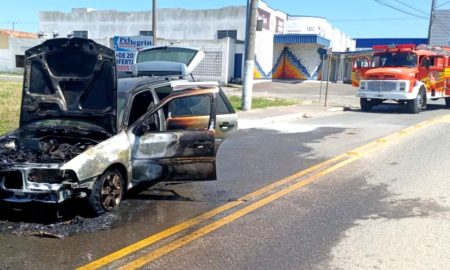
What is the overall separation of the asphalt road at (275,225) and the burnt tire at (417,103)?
11.1 meters

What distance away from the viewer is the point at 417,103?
63.0 ft

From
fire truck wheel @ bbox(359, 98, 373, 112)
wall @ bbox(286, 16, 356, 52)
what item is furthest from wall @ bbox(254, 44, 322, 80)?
fire truck wheel @ bbox(359, 98, 373, 112)

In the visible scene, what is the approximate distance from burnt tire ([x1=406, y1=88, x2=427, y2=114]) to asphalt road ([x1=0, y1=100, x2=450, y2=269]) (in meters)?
11.1

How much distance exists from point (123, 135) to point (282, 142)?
5.93 metres

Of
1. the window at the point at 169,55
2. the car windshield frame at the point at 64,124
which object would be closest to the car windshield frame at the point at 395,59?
the window at the point at 169,55

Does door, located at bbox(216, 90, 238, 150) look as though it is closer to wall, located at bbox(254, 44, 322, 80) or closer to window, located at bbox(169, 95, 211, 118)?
window, located at bbox(169, 95, 211, 118)

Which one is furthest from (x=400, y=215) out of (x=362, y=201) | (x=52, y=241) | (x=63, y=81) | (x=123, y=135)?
(x=63, y=81)

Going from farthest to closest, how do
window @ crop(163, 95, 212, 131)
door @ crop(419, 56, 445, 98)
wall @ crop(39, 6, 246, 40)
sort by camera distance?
wall @ crop(39, 6, 246, 40), door @ crop(419, 56, 445, 98), window @ crop(163, 95, 212, 131)

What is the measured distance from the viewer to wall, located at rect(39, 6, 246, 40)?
3925 cm

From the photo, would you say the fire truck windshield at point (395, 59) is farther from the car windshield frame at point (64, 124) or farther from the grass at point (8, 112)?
the car windshield frame at point (64, 124)

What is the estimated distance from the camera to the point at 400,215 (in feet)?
17.9

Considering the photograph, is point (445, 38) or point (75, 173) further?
point (445, 38)

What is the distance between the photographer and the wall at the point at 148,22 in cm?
3925

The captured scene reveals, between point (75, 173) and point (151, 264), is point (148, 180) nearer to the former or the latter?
point (75, 173)
